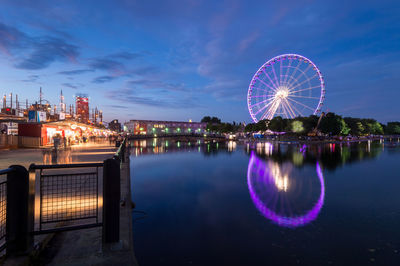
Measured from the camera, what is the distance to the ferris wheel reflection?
8.36 m

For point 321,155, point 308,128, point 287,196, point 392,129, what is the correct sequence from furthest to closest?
point 392,129, point 308,128, point 321,155, point 287,196

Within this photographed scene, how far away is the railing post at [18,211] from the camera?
4148 mm

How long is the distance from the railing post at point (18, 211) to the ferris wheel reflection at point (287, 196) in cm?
656

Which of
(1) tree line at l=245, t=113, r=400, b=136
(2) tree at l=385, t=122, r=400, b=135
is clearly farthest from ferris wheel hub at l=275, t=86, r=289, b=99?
(2) tree at l=385, t=122, r=400, b=135

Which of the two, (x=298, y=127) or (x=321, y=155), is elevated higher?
(x=298, y=127)

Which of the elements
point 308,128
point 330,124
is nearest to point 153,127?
point 308,128

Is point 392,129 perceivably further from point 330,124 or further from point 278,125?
point 278,125

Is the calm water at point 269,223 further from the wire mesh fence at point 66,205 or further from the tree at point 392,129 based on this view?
the tree at point 392,129

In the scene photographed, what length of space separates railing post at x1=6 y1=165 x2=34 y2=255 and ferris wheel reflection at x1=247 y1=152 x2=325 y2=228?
6.56 metres

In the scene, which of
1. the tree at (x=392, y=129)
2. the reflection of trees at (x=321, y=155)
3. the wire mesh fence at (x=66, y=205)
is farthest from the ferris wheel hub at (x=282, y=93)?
the tree at (x=392, y=129)

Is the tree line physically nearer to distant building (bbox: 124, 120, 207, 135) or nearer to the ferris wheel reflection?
distant building (bbox: 124, 120, 207, 135)

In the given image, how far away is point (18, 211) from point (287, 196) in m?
9.94

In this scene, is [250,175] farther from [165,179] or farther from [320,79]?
[320,79]

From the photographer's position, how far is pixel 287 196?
36.4ft
